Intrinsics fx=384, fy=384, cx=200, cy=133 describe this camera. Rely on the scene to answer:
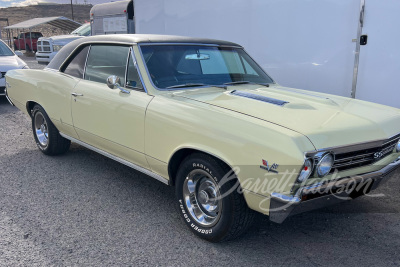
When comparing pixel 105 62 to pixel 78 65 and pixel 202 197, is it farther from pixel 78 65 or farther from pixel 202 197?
pixel 202 197

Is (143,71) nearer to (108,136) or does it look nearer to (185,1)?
(108,136)

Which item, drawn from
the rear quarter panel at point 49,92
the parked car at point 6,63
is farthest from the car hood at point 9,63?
the rear quarter panel at point 49,92

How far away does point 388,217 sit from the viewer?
11.5ft

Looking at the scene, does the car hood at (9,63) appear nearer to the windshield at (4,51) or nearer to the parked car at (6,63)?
the parked car at (6,63)

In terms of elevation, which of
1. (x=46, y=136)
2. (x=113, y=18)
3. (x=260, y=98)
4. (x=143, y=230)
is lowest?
(x=143, y=230)

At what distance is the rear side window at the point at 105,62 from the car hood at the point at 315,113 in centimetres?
80

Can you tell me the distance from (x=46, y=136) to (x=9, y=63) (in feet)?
15.6

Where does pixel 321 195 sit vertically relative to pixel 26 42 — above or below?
below

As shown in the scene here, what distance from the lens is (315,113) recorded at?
3.05m

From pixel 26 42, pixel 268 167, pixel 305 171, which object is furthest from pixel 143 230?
pixel 26 42

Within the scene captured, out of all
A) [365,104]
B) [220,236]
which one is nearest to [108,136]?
[220,236]

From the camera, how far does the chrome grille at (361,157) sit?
8.89 ft

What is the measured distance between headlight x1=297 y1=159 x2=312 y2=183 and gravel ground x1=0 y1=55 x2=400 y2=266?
0.70 metres

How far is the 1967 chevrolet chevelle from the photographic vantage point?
2.56m
